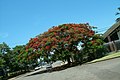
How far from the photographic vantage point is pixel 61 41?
37.6 metres

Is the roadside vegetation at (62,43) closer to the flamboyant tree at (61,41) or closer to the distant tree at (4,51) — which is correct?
the flamboyant tree at (61,41)

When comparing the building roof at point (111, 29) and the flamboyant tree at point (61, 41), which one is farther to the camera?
the building roof at point (111, 29)

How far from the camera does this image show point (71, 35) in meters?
38.7

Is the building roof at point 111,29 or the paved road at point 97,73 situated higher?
the building roof at point 111,29

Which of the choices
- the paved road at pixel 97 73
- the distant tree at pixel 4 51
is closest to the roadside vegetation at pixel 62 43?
the paved road at pixel 97 73

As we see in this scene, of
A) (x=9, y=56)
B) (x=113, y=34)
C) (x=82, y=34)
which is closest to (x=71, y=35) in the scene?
(x=82, y=34)

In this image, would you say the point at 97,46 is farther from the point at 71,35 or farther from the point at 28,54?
the point at 28,54

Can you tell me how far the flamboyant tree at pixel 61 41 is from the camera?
3766cm

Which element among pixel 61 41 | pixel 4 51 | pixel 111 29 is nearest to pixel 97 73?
pixel 61 41

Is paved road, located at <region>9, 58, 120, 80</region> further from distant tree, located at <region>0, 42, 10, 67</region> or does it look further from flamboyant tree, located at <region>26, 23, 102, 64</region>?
distant tree, located at <region>0, 42, 10, 67</region>

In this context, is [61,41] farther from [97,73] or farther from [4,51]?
[4,51]

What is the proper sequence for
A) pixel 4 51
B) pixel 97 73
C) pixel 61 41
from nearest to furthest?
pixel 97 73 < pixel 61 41 < pixel 4 51

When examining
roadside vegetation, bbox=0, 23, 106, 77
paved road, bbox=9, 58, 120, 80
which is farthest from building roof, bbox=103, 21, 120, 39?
paved road, bbox=9, 58, 120, 80

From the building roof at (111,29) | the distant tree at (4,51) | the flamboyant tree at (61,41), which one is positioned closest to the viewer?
the flamboyant tree at (61,41)
